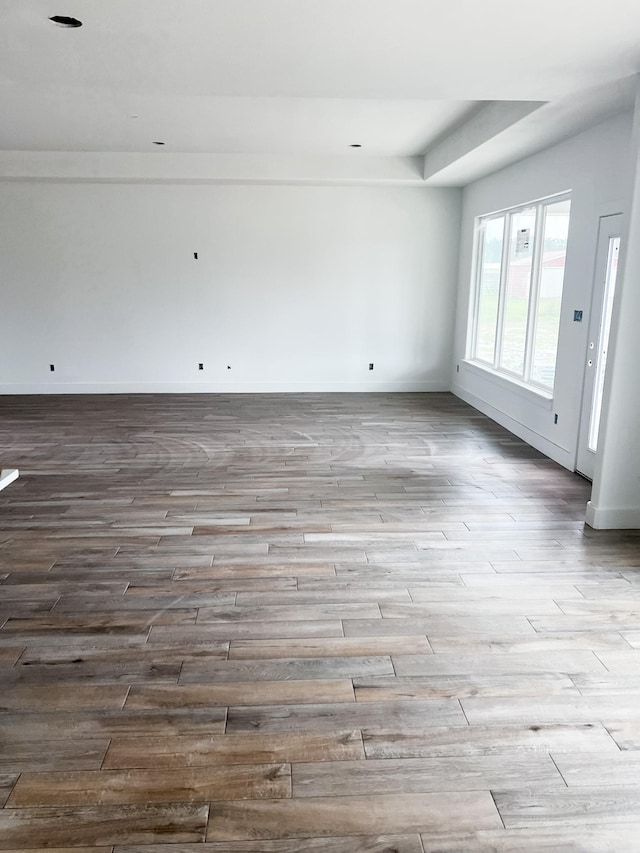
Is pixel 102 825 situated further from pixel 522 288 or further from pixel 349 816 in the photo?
pixel 522 288

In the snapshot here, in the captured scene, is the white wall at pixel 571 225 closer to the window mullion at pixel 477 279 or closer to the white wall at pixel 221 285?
the window mullion at pixel 477 279

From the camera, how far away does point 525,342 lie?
623 centimetres

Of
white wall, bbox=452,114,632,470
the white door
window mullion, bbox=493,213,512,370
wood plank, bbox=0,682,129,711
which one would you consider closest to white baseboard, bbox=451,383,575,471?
white wall, bbox=452,114,632,470

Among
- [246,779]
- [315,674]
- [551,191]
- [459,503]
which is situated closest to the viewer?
[246,779]

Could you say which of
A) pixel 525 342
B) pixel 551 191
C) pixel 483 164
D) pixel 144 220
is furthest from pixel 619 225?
pixel 144 220

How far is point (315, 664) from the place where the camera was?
253 cm

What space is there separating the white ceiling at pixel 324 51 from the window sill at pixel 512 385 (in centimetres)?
222

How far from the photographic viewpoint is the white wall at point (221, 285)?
25.9ft

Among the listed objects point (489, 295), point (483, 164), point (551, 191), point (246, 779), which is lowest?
point (246, 779)

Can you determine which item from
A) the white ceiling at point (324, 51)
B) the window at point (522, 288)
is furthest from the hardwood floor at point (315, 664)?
the white ceiling at point (324, 51)

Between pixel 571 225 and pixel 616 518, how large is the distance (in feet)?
8.41

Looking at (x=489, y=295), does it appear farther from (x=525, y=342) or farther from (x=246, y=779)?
(x=246, y=779)

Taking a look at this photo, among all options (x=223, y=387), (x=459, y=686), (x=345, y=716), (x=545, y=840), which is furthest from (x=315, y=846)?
(x=223, y=387)

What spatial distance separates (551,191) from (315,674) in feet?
15.6
